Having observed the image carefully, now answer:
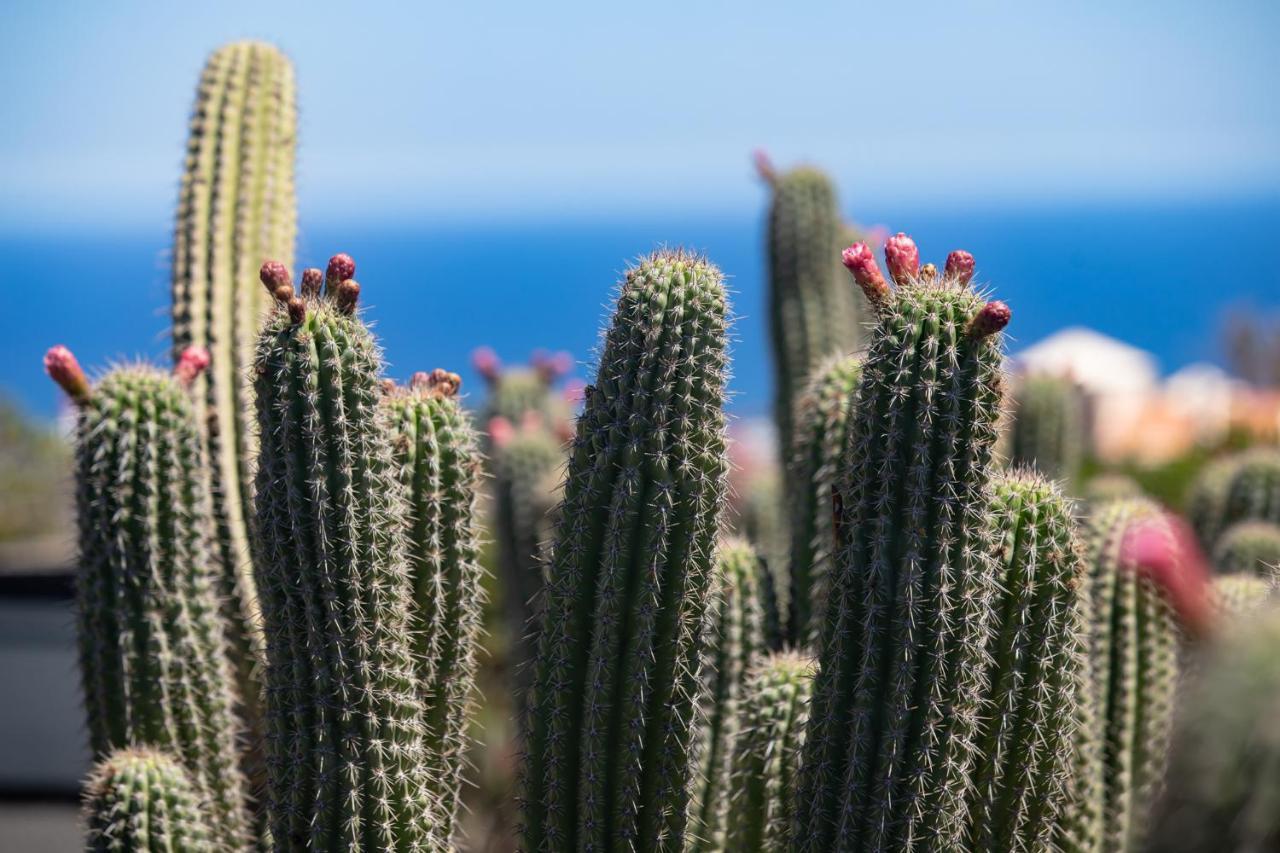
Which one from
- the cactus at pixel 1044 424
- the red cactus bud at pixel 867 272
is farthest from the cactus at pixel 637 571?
the cactus at pixel 1044 424

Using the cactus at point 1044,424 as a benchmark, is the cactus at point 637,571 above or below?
below

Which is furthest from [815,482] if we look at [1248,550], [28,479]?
[28,479]

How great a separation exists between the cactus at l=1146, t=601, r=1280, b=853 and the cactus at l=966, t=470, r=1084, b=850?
0.94m

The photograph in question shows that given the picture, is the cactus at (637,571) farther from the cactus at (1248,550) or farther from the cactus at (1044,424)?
the cactus at (1044,424)

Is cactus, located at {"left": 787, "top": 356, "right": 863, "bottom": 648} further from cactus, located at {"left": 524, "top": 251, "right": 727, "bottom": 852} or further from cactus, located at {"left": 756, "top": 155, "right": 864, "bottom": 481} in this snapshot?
cactus, located at {"left": 756, "top": 155, "right": 864, "bottom": 481}

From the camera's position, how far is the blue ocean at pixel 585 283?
9729cm

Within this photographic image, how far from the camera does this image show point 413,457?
2973 mm

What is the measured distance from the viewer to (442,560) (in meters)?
3.01

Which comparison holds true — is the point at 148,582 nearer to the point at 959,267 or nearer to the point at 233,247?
the point at 233,247

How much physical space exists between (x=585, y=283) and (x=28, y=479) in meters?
123

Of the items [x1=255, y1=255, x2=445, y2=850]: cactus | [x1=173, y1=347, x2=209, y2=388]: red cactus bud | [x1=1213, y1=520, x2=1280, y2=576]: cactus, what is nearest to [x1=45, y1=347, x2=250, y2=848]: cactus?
[x1=173, y1=347, x2=209, y2=388]: red cactus bud

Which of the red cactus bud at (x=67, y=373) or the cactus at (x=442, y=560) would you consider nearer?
the cactus at (x=442, y=560)

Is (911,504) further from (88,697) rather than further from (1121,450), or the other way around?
(1121,450)

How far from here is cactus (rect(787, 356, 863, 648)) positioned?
144 inches
